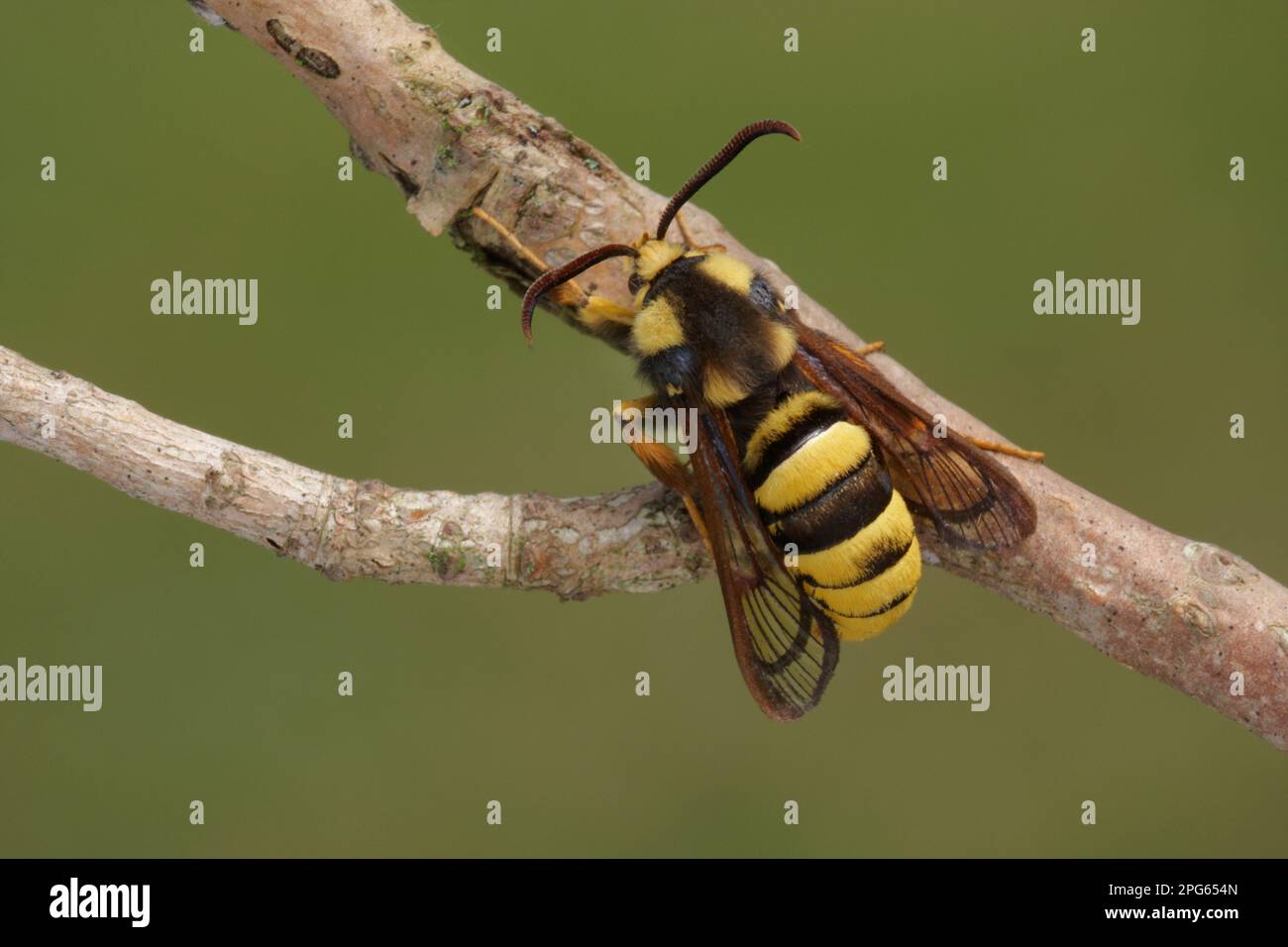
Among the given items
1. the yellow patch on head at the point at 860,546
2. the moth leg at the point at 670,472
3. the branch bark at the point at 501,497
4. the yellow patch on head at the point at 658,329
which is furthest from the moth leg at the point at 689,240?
the yellow patch on head at the point at 860,546

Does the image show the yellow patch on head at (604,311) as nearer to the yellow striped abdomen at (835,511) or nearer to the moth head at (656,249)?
the moth head at (656,249)

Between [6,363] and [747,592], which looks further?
[747,592]

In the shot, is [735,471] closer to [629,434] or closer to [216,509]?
[629,434]

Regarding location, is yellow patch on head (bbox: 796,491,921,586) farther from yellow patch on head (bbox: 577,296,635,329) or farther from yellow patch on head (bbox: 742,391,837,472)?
yellow patch on head (bbox: 577,296,635,329)

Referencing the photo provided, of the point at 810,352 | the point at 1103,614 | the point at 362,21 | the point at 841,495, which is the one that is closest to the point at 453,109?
the point at 362,21

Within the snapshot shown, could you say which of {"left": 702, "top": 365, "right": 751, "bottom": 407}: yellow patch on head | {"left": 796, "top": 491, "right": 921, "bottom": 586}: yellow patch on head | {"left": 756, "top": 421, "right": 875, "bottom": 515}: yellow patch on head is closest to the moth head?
{"left": 702, "top": 365, "right": 751, "bottom": 407}: yellow patch on head

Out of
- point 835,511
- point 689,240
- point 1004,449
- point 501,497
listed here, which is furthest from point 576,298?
point 1004,449

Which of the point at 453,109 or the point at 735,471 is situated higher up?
the point at 453,109
